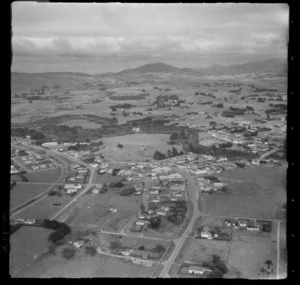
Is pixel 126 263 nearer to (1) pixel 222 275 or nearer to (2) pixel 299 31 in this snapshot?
(1) pixel 222 275

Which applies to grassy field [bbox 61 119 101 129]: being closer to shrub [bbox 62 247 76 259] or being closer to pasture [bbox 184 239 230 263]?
shrub [bbox 62 247 76 259]

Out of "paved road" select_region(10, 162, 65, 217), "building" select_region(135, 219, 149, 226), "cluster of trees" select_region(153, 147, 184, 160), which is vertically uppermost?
"cluster of trees" select_region(153, 147, 184, 160)

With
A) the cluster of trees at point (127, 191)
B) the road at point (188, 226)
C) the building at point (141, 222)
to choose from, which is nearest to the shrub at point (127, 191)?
the cluster of trees at point (127, 191)

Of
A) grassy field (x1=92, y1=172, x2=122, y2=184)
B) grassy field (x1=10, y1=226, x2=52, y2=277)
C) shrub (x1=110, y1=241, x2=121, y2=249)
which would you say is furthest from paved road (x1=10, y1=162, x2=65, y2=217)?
shrub (x1=110, y1=241, x2=121, y2=249)

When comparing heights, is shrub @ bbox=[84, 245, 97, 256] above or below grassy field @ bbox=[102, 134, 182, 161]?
below

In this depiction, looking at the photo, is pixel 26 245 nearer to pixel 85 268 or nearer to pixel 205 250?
pixel 85 268

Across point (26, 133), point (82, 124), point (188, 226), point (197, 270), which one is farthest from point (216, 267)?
point (26, 133)
